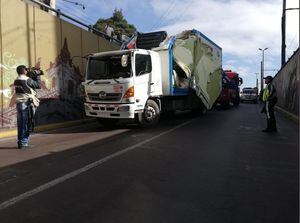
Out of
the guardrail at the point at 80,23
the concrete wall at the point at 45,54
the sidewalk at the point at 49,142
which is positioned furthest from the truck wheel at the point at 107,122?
the guardrail at the point at 80,23

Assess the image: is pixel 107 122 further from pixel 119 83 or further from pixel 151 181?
pixel 151 181

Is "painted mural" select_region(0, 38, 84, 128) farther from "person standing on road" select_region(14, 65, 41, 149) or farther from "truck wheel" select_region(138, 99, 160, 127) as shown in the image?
"person standing on road" select_region(14, 65, 41, 149)

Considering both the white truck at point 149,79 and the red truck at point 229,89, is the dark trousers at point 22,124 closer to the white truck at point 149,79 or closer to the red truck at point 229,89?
the white truck at point 149,79

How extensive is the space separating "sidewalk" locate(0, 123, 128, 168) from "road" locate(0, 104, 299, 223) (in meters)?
0.03

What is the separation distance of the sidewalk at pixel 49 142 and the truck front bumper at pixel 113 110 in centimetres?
51

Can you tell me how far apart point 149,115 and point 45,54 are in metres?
4.44

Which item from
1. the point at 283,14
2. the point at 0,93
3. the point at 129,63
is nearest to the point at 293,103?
the point at 129,63

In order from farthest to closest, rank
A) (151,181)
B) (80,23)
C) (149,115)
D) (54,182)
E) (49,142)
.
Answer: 1. (80,23)
2. (149,115)
3. (49,142)
4. (151,181)
5. (54,182)

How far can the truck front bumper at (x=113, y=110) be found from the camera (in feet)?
46.3

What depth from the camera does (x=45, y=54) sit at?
16.3 m

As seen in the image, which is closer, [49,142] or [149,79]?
[49,142]

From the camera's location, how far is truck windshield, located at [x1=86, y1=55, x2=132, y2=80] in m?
14.4

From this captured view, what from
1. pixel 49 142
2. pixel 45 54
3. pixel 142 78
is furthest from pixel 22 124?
pixel 45 54

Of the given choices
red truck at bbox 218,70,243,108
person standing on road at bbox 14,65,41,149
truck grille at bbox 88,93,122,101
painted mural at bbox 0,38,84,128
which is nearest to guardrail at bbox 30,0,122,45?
painted mural at bbox 0,38,84,128
